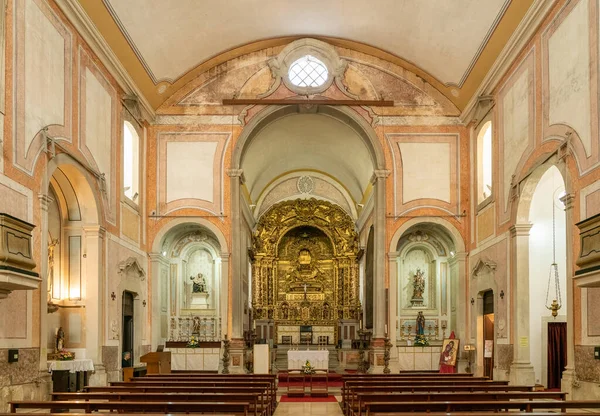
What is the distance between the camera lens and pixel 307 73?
24.8 meters

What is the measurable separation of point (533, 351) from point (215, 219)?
33.8 feet

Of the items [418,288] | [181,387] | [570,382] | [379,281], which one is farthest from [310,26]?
[181,387]

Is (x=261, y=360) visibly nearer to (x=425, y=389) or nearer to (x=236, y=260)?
(x=236, y=260)

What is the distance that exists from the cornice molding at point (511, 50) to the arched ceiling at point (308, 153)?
215 inches

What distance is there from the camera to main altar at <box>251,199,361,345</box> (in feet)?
117

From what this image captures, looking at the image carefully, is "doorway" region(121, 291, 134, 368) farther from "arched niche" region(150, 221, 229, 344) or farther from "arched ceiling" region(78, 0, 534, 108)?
"arched ceiling" region(78, 0, 534, 108)

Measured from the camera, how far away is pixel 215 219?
24.1 meters

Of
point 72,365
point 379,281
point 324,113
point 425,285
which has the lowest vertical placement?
point 72,365

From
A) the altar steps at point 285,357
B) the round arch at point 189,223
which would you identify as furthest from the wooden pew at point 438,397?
the altar steps at point 285,357

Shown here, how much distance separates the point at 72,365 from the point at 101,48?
25.1 feet

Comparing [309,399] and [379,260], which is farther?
[379,260]

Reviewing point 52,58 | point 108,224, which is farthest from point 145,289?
point 52,58

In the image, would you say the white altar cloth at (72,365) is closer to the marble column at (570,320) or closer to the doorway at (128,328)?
the doorway at (128,328)

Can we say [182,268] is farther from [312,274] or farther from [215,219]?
[312,274]
